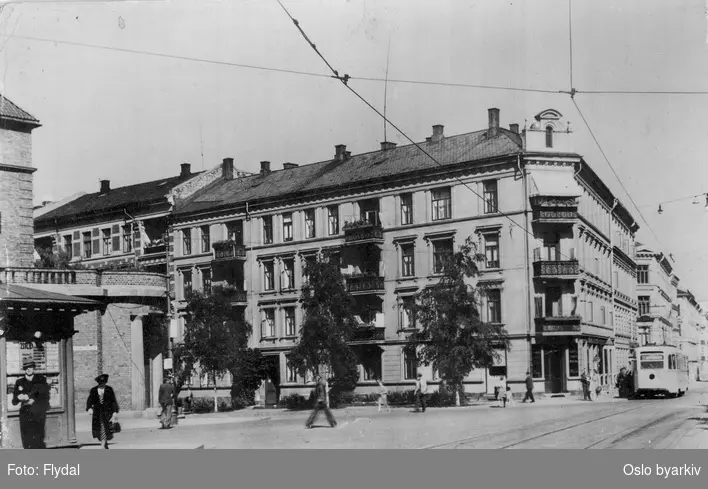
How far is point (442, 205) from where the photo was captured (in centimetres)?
3884

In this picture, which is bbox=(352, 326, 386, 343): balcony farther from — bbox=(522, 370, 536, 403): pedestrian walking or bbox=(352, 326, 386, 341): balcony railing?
bbox=(522, 370, 536, 403): pedestrian walking

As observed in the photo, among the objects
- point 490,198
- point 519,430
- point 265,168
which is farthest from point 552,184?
point 519,430

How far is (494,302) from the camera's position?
128ft

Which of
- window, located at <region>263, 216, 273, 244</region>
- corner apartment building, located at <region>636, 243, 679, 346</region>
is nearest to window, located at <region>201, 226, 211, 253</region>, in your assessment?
window, located at <region>263, 216, 273, 244</region>

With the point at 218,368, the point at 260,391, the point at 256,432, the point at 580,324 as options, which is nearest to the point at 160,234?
the point at 218,368

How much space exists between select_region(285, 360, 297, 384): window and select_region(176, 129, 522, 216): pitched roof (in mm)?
7863

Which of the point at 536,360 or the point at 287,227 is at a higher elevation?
the point at 287,227

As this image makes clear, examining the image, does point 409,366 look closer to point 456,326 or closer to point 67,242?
point 456,326

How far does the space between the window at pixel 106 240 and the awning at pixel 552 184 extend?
18.6 m

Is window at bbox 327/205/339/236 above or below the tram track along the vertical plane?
above

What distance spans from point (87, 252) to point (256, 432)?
46.2 ft

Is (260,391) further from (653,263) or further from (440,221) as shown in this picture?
(653,263)

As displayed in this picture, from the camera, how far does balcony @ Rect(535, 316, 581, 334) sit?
40.9 m

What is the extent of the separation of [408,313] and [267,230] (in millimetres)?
7522
